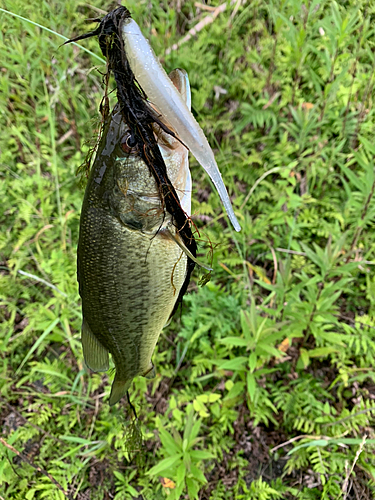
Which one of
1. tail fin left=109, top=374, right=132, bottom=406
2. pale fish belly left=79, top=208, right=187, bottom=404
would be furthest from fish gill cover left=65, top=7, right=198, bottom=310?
tail fin left=109, top=374, right=132, bottom=406

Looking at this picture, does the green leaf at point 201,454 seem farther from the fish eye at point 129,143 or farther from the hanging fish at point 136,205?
the fish eye at point 129,143

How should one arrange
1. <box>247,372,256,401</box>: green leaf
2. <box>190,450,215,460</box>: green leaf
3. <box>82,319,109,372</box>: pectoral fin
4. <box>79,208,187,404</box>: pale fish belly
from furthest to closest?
<box>247,372,256,401</box>: green leaf
<box>190,450,215,460</box>: green leaf
<box>82,319,109,372</box>: pectoral fin
<box>79,208,187,404</box>: pale fish belly

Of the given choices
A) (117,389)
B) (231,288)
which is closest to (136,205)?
(117,389)

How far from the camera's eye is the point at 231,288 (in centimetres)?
269

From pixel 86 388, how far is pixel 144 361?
1.41 meters

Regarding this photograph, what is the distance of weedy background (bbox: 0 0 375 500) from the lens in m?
2.05

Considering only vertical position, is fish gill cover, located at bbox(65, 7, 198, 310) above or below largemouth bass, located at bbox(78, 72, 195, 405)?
above

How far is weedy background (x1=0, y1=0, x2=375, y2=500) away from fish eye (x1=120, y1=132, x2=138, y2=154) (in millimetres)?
1292

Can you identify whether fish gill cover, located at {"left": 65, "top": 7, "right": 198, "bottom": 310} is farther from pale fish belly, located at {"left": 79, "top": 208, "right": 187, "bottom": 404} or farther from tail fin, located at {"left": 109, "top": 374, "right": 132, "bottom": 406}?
tail fin, located at {"left": 109, "top": 374, "right": 132, "bottom": 406}

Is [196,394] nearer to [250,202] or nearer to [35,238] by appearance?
[250,202]

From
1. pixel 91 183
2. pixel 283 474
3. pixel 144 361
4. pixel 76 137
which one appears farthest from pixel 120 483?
pixel 76 137

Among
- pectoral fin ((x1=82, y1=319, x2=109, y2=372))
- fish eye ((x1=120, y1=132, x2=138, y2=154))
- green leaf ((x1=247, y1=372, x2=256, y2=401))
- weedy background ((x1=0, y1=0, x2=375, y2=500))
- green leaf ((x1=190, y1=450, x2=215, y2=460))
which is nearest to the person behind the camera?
fish eye ((x1=120, y1=132, x2=138, y2=154))

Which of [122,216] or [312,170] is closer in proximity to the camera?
[122,216]

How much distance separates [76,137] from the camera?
329 cm
